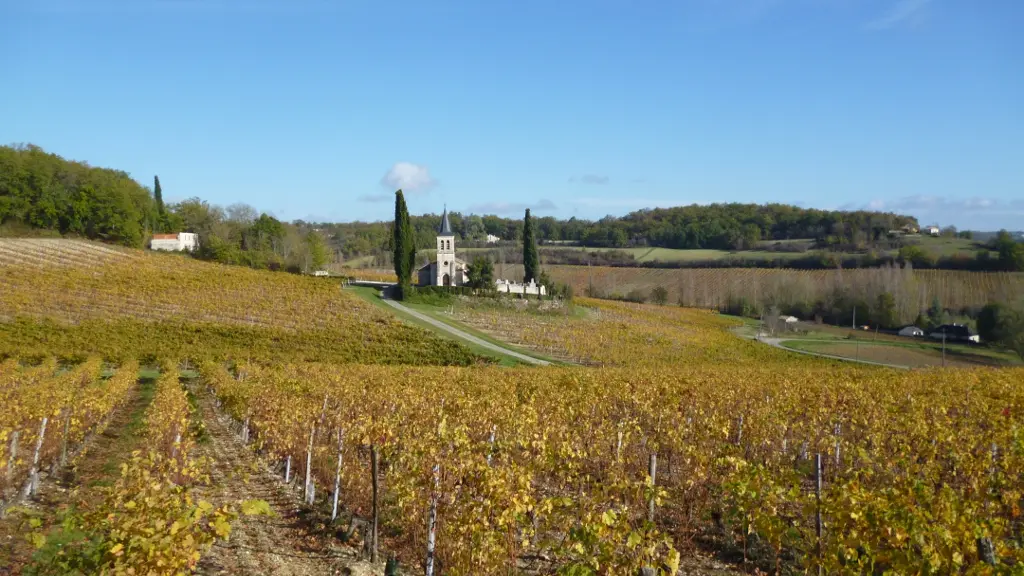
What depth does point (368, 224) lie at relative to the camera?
162m

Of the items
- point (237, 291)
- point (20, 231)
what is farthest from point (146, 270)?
point (20, 231)

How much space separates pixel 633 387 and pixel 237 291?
40.9 meters

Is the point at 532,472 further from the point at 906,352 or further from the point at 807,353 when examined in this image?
the point at 906,352

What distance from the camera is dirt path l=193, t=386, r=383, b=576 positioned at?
315 inches

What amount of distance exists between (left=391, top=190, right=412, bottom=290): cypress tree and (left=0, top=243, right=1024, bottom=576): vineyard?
87.0 ft

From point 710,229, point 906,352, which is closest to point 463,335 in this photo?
point 906,352

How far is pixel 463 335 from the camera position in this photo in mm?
46125

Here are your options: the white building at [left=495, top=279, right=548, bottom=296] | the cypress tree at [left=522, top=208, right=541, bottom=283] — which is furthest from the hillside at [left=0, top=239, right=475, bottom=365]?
the cypress tree at [left=522, top=208, right=541, bottom=283]

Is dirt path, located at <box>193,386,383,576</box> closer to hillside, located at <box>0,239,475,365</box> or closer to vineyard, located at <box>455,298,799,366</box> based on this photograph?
hillside, located at <box>0,239,475,365</box>

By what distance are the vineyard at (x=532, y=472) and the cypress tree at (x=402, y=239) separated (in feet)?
87.0

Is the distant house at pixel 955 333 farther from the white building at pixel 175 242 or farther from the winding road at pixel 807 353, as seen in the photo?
the white building at pixel 175 242

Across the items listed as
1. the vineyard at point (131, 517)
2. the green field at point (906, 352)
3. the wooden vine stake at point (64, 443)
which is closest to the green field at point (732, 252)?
the green field at point (906, 352)

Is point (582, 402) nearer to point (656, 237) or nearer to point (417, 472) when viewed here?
point (417, 472)

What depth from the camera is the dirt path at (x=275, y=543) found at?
800cm
